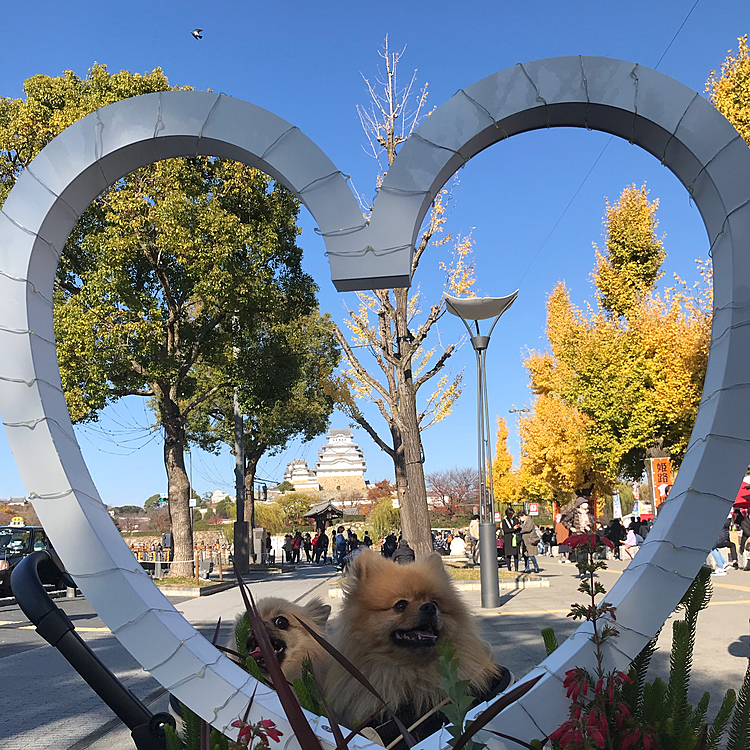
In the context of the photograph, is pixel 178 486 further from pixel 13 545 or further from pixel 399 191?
pixel 399 191

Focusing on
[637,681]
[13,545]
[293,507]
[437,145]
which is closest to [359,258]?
[437,145]

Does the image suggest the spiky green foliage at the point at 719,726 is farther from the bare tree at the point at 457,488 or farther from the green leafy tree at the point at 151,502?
the green leafy tree at the point at 151,502

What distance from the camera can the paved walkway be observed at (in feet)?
17.9

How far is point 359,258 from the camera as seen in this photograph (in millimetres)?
2273

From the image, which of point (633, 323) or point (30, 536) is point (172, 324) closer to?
point (30, 536)

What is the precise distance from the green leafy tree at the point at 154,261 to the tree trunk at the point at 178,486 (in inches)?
3.4

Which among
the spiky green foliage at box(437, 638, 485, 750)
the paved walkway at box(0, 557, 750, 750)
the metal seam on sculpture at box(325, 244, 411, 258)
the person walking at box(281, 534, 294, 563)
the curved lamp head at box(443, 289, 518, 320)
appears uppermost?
the curved lamp head at box(443, 289, 518, 320)

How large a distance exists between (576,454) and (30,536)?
76.4 feet

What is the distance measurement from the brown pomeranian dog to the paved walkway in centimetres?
50

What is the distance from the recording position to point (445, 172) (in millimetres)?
2314

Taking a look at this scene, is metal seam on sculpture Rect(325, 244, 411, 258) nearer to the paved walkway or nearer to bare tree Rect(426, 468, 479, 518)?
the paved walkway

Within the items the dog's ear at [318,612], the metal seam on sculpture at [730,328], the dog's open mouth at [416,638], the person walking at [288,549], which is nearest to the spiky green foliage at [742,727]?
the dog's open mouth at [416,638]

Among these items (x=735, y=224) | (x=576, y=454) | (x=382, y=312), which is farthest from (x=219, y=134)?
(x=576, y=454)

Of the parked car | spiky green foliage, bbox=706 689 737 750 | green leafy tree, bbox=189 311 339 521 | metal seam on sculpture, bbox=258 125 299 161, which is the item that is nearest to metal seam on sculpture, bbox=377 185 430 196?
metal seam on sculpture, bbox=258 125 299 161
